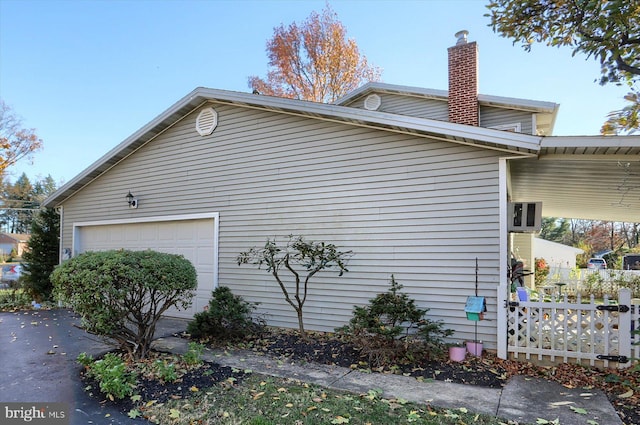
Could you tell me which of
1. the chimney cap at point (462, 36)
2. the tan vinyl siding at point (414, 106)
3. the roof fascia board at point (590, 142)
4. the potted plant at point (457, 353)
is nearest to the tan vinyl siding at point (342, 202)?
the potted plant at point (457, 353)

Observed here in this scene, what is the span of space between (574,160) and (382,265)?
3.04 metres

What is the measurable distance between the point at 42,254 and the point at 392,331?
10.9 metres

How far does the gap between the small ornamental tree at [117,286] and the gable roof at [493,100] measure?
7.71m

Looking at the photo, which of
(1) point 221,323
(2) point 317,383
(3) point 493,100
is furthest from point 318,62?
(2) point 317,383

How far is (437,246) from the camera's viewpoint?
5.73m

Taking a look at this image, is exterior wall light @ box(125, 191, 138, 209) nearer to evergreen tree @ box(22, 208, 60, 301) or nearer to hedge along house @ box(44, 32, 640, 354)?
hedge along house @ box(44, 32, 640, 354)

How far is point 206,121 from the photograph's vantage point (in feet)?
26.9

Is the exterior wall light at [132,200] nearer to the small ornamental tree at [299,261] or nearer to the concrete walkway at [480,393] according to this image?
the small ornamental tree at [299,261]

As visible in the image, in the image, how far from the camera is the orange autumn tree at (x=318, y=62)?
17.5 m

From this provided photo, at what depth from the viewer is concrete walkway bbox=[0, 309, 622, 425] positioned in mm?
3477

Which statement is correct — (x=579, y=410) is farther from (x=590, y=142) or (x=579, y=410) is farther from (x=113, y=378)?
(x=113, y=378)

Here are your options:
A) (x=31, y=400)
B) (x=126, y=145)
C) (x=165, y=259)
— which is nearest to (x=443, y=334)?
(x=165, y=259)

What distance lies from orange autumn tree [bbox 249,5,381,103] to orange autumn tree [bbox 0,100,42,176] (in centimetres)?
1584

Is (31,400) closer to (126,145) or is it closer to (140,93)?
(126,145)
